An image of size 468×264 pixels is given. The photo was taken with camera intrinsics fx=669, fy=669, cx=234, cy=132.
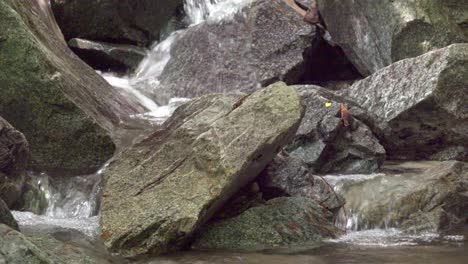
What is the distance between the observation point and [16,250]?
10.6 ft

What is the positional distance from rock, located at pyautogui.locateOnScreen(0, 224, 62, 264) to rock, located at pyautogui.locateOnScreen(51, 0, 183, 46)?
399 inches

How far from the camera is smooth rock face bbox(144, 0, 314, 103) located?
37.6ft

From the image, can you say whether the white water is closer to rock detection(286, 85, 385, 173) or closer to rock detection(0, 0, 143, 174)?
rock detection(0, 0, 143, 174)

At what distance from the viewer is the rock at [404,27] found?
988 centimetres

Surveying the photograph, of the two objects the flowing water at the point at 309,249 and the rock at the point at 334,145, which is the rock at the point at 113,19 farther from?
the flowing water at the point at 309,249

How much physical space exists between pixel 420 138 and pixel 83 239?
15.6 ft

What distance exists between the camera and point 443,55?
8.02m

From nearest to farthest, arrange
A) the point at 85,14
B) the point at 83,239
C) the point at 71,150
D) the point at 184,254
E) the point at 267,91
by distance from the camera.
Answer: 1. the point at 184,254
2. the point at 83,239
3. the point at 267,91
4. the point at 71,150
5. the point at 85,14

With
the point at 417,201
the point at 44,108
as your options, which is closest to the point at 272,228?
the point at 417,201

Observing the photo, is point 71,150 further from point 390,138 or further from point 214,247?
point 390,138

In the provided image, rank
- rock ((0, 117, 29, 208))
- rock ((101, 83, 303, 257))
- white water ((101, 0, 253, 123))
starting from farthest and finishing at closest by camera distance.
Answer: white water ((101, 0, 253, 123)), rock ((0, 117, 29, 208)), rock ((101, 83, 303, 257))

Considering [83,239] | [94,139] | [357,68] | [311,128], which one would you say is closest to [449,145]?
[311,128]

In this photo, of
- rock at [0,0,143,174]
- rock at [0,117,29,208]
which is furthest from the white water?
rock at [0,117,29,208]

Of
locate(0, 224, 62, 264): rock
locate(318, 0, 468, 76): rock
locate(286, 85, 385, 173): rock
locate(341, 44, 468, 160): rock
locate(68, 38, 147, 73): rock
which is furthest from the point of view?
locate(68, 38, 147, 73): rock
